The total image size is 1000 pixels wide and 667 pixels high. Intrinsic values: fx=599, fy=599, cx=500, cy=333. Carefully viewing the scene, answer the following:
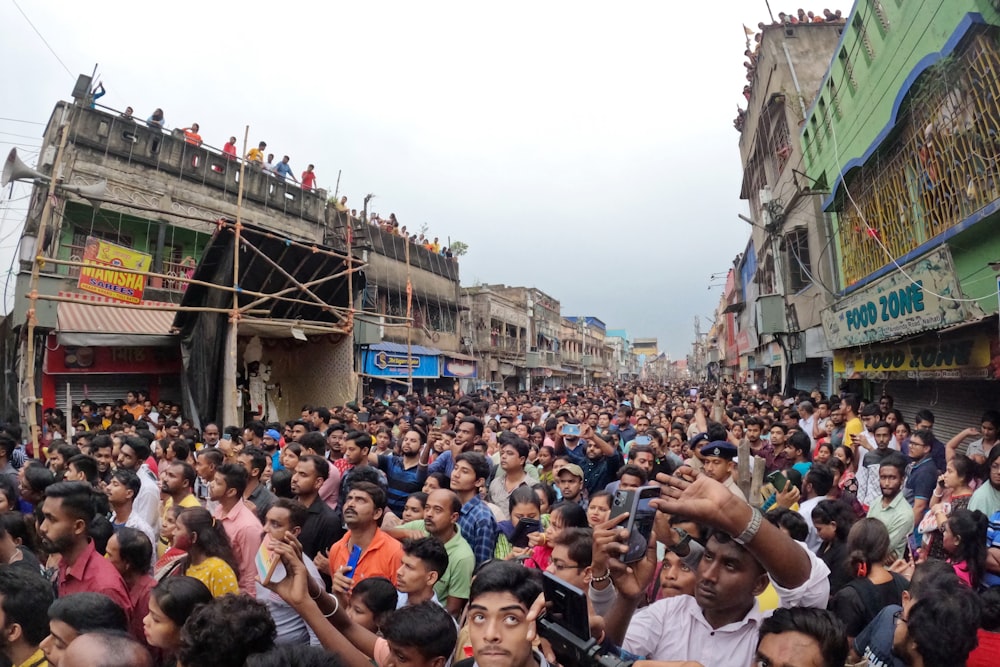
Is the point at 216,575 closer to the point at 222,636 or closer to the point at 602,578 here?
the point at 222,636

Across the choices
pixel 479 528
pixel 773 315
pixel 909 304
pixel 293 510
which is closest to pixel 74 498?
pixel 293 510

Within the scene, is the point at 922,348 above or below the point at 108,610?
above

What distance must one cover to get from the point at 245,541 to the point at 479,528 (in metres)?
1.52

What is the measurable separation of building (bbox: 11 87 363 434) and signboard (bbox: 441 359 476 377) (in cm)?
1091

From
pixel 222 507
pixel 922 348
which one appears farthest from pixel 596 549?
pixel 922 348

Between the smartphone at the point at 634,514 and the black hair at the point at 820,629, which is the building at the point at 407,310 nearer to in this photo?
the smartphone at the point at 634,514

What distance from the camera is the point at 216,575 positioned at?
321 cm

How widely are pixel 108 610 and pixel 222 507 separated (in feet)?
6.62

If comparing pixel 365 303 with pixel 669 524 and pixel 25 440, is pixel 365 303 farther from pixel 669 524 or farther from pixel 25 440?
pixel 669 524

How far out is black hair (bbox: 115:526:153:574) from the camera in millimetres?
3238

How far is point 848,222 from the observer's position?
1187cm

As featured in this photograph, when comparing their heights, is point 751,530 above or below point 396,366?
below

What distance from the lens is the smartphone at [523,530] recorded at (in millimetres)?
4246

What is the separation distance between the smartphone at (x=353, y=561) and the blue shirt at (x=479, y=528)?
71 centimetres
